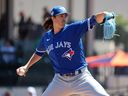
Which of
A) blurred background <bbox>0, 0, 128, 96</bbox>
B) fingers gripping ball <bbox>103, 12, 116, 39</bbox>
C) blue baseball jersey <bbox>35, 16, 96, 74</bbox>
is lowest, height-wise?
blurred background <bbox>0, 0, 128, 96</bbox>

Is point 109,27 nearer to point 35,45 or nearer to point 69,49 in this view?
point 69,49

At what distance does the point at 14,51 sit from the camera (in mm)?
17516

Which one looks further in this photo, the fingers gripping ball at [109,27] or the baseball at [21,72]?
the baseball at [21,72]

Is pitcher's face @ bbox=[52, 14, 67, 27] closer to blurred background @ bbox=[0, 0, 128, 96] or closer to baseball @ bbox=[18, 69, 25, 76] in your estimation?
baseball @ bbox=[18, 69, 25, 76]

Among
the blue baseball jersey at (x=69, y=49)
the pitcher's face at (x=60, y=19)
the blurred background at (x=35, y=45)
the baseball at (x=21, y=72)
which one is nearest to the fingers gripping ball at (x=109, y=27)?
the blue baseball jersey at (x=69, y=49)

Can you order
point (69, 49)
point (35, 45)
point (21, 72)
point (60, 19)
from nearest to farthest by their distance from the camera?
point (69, 49)
point (60, 19)
point (21, 72)
point (35, 45)

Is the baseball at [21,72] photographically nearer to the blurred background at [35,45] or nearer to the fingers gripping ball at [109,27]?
the fingers gripping ball at [109,27]

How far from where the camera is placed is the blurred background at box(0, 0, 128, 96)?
17.2 metres

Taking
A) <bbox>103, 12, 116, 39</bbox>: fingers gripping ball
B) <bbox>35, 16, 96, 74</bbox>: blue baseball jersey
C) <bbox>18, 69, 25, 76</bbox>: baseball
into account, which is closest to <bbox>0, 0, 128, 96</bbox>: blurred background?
<bbox>18, 69, 25, 76</bbox>: baseball

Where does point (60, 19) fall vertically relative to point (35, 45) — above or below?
above

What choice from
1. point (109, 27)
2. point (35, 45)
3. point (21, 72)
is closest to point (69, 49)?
point (109, 27)

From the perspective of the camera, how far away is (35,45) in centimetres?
1756

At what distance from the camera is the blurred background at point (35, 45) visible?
17.2m

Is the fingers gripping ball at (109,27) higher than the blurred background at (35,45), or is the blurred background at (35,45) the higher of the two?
the fingers gripping ball at (109,27)
